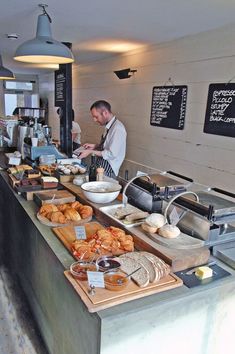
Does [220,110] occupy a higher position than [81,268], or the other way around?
[220,110]

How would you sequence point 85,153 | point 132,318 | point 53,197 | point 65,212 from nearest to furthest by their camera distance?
point 132,318 < point 65,212 < point 53,197 < point 85,153

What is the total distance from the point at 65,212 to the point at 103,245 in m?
0.47

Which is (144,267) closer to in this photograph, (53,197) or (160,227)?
(160,227)

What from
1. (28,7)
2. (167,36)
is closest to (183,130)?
(167,36)

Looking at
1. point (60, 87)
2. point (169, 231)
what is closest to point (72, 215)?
point (169, 231)

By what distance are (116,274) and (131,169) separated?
3146 millimetres

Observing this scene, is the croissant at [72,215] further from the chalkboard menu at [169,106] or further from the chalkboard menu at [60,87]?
the chalkboard menu at [60,87]

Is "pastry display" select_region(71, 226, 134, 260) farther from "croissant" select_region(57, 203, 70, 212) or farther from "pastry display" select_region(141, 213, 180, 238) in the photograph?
"croissant" select_region(57, 203, 70, 212)

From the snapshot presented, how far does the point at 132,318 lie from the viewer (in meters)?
1.05

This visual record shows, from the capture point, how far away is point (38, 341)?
6.21 ft

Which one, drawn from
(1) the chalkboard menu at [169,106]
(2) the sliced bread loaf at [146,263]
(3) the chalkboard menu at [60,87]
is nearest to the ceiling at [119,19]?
(3) the chalkboard menu at [60,87]

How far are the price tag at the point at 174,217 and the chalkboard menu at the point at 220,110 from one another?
139cm

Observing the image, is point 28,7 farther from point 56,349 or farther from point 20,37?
point 56,349

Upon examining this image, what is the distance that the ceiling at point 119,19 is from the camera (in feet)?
7.18
